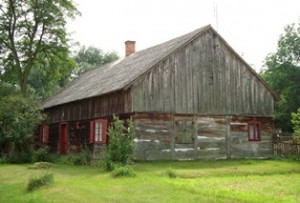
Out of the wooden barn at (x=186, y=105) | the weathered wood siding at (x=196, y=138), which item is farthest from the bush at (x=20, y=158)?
the weathered wood siding at (x=196, y=138)

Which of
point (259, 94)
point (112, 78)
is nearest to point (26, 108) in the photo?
point (112, 78)

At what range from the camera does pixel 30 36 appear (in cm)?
3123

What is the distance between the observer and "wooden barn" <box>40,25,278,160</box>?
21.3 m

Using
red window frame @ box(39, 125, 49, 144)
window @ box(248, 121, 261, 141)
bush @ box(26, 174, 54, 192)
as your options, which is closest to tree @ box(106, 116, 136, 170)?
bush @ box(26, 174, 54, 192)

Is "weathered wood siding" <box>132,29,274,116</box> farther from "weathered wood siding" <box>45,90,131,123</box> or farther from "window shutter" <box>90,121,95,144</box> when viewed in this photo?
"window shutter" <box>90,121,95,144</box>

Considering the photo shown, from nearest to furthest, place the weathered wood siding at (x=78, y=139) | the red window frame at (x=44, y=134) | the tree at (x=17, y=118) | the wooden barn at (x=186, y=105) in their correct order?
the wooden barn at (x=186, y=105)
the weathered wood siding at (x=78, y=139)
the tree at (x=17, y=118)
the red window frame at (x=44, y=134)

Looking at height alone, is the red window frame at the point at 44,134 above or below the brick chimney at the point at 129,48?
below

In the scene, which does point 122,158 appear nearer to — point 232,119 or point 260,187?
point 260,187

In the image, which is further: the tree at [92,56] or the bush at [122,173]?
the tree at [92,56]

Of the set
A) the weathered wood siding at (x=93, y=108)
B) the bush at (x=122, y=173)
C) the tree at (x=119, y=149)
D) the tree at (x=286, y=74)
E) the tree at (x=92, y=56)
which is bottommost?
the bush at (x=122, y=173)

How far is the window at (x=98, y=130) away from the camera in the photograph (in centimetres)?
2294

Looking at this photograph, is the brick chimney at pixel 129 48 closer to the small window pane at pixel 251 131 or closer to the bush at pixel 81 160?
the small window pane at pixel 251 131

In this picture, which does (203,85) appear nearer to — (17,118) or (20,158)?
(17,118)

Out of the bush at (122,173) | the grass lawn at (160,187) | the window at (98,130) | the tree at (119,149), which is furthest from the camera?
the window at (98,130)
